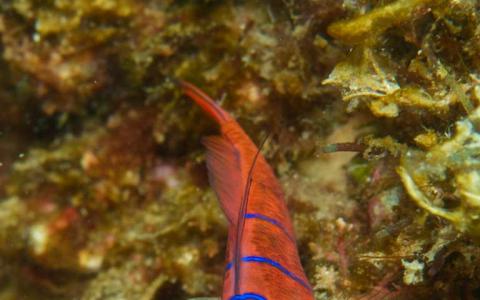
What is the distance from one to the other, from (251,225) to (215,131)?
4.55 feet

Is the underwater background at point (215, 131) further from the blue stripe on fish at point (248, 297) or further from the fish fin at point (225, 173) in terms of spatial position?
the blue stripe on fish at point (248, 297)

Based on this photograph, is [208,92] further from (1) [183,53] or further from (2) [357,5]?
(2) [357,5]

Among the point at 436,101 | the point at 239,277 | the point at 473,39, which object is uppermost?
the point at 473,39

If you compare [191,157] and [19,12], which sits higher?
[19,12]

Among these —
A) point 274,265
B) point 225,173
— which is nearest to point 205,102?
point 225,173

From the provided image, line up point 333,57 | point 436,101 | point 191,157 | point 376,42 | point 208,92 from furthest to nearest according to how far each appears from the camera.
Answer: point 191,157, point 208,92, point 333,57, point 376,42, point 436,101

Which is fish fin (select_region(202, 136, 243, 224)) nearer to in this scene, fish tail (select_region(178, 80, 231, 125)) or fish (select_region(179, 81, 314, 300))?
fish (select_region(179, 81, 314, 300))

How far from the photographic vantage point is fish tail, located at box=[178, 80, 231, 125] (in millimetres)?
2912

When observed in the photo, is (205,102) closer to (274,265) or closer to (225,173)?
(225,173)

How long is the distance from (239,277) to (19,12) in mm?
2762

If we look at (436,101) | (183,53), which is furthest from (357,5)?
(183,53)

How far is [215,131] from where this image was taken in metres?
3.46

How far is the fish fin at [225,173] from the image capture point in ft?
7.87

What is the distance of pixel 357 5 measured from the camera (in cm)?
236
